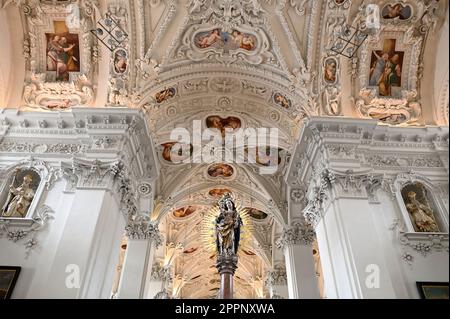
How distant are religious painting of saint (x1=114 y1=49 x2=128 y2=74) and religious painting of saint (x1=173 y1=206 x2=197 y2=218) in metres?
10.5

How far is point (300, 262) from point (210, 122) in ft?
21.3

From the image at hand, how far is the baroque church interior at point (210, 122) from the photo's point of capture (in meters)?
8.75

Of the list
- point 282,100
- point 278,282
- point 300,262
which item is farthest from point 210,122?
point 278,282

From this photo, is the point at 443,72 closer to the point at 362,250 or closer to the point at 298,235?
the point at 362,250

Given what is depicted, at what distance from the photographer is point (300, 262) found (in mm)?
14398

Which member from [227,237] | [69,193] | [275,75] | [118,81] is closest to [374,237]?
[227,237]

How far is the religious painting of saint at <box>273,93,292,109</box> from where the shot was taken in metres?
13.0

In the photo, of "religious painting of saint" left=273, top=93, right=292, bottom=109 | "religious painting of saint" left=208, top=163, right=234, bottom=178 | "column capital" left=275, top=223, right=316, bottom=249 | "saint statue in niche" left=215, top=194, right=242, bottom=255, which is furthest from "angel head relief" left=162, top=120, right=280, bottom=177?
"saint statue in niche" left=215, top=194, right=242, bottom=255

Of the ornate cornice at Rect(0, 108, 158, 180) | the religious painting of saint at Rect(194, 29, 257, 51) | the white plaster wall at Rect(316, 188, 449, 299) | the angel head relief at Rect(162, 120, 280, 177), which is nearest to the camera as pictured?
the white plaster wall at Rect(316, 188, 449, 299)

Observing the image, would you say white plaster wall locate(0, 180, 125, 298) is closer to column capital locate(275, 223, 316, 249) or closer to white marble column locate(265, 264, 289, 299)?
column capital locate(275, 223, 316, 249)

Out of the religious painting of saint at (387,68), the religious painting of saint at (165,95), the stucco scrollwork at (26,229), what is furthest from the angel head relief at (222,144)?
the stucco scrollwork at (26,229)

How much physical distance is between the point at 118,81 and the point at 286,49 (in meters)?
5.55

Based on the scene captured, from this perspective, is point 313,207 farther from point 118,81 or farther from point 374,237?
point 118,81

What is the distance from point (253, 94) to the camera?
13.9m
